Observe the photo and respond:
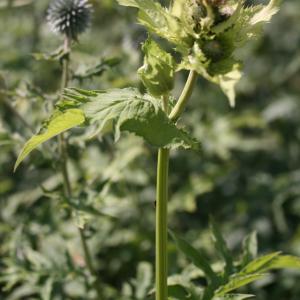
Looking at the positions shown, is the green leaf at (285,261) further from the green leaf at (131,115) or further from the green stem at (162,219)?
the green leaf at (131,115)

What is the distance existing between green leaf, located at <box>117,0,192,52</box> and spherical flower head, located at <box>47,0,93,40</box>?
0.98 meters

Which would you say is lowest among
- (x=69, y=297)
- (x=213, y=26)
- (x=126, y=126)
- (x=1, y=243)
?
(x=69, y=297)

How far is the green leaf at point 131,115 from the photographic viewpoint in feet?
4.82

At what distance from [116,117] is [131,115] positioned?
0.11 feet

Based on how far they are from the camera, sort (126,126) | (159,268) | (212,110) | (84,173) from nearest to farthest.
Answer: (126,126) → (159,268) → (84,173) → (212,110)

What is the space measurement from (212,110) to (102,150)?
822 mm

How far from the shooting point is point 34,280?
2412 mm

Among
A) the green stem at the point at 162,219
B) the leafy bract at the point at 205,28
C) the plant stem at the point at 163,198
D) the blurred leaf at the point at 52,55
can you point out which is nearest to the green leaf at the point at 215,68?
the leafy bract at the point at 205,28

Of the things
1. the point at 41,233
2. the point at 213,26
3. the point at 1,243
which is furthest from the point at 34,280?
the point at 213,26

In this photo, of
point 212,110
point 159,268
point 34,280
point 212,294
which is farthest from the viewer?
point 212,110

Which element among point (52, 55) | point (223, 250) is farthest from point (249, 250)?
point (52, 55)

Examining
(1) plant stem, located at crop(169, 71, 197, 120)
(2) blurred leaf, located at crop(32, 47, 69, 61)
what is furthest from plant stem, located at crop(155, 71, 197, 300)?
(2) blurred leaf, located at crop(32, 47, 69, 61)

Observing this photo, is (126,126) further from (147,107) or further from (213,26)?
(213,26)

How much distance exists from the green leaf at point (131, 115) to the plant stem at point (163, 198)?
0.09 meters
